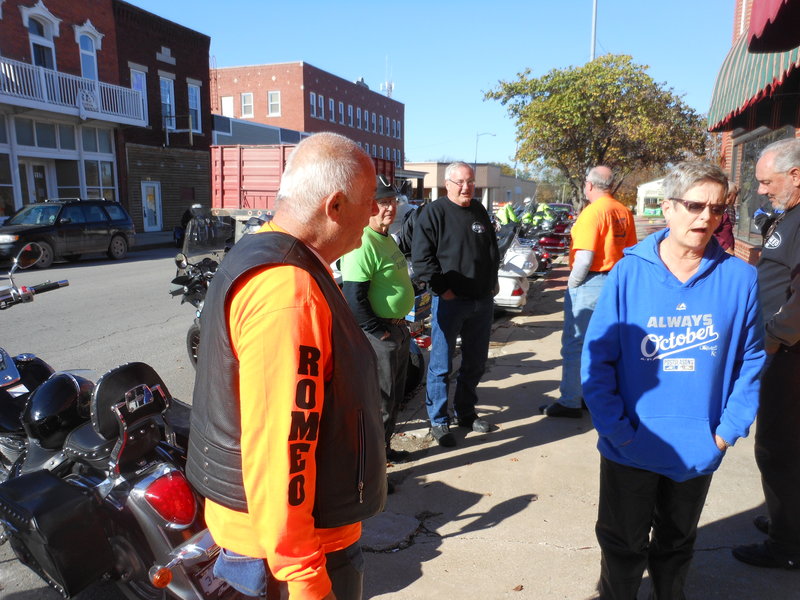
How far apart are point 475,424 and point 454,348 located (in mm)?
727

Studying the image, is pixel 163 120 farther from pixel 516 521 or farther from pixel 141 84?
pixel 516 521

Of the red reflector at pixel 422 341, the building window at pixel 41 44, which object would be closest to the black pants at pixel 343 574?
the red reflector at pixel 422 341

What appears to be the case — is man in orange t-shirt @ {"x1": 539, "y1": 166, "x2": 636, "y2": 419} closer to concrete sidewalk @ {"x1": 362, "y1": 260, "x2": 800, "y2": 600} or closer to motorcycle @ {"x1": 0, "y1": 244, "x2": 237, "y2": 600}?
concrete sidewalk @ {"x1": 362, "y1": 260, "x2": 800, "y2": 600}

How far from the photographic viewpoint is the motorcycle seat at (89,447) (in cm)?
268

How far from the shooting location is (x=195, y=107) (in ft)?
93.1

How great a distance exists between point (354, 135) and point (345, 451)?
50.7m

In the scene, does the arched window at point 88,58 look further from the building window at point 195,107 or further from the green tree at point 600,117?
the green tree at point 600,117

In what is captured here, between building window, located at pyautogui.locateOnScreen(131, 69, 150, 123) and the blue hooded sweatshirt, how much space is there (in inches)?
1046

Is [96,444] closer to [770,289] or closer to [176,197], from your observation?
[770,289]

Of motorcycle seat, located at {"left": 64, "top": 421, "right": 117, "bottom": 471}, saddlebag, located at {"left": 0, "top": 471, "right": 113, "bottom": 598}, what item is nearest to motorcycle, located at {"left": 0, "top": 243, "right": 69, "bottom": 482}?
motorcycle seat, located at {"left": 64, "top": 421, "right": 117, "bottom": 471}

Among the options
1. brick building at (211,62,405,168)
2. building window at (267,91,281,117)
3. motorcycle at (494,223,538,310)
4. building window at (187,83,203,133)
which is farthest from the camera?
building window at (267,91,281,117)

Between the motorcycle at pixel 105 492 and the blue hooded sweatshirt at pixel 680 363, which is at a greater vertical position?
the blue hooded sweatshirt at pixel 680 363

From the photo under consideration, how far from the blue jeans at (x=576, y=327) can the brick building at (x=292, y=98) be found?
131 feet

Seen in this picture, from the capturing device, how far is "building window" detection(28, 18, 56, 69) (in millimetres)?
20531
